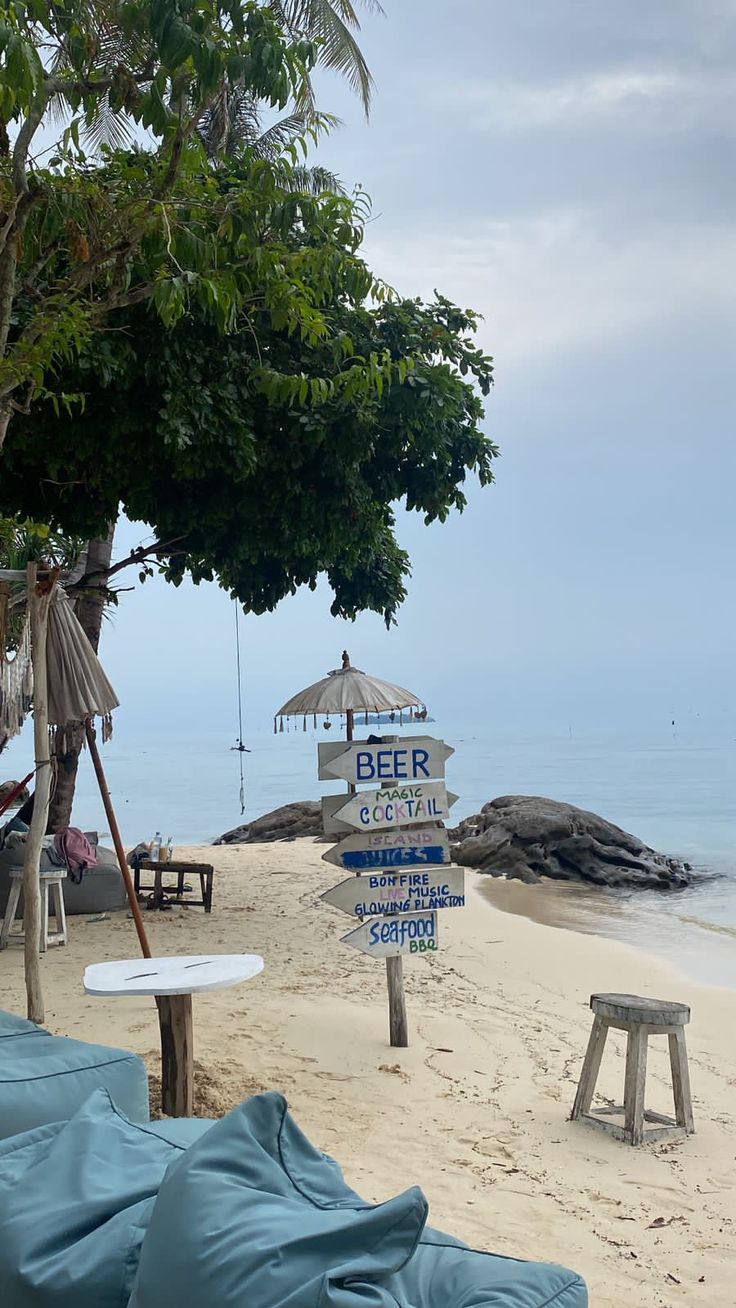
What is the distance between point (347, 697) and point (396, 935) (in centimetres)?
453

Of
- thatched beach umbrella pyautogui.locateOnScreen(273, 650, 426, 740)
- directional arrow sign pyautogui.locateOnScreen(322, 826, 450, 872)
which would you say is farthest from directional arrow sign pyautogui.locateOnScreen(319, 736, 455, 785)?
thatched beach umbrella pyautogui.locateOnScreen(273, 650, 426, 740)

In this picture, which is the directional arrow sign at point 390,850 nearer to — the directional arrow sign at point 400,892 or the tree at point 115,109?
the directional arrow sign at point 400,892

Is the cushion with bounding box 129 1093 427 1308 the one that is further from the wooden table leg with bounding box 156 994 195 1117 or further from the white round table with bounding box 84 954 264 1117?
the wooden table leg with bounding box 156 994 195 1117

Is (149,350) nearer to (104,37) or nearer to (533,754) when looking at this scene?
(104,37)

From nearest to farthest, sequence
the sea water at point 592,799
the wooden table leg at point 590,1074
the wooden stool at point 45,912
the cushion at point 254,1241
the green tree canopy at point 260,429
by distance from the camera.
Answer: the cushion at point 254,1241
the wooden table leg at point 590,1074
the green tree canopy at point 260,429
the wooden stool at point 45,912
the sea water at point 592,799

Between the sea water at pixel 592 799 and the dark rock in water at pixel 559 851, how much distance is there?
44 centimetres

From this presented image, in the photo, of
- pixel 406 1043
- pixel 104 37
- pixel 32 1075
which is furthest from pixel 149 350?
pixel 32 1075

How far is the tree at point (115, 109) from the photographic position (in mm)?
4445

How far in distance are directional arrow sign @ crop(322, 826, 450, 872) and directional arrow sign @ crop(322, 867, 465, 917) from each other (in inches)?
3.2

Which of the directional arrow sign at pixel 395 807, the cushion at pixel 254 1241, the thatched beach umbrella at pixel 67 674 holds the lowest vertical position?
the cushion at pixel 254 1241

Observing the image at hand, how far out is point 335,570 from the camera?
41.5 ft

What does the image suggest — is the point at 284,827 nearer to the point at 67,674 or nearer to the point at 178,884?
the point at 178,884

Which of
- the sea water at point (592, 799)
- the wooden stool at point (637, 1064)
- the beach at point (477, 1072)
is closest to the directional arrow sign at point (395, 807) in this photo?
the beach at point (477, 1072)

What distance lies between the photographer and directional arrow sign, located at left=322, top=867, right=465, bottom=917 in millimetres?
6539
